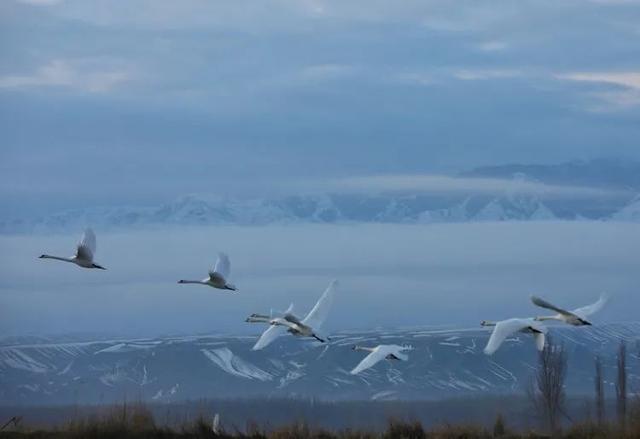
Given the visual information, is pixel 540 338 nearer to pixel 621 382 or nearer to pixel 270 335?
pixel 270 335

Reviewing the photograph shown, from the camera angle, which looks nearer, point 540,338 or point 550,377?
point 540,338

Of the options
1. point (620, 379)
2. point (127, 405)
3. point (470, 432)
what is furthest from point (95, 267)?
point (620, 379)

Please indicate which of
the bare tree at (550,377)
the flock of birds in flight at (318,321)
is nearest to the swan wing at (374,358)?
the flock of birds in flight at (318,321)

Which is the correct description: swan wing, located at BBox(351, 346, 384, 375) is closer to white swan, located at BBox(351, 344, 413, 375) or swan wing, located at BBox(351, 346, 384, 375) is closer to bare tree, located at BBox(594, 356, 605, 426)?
white swan, located at BBox(351, 344, 413, 375)

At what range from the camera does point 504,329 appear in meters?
39.4

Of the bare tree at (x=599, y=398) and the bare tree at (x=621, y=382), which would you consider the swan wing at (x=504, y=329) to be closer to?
the bare tree at (x=599, y=398)

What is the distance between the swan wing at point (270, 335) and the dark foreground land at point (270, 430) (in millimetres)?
2050

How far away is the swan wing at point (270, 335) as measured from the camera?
43.9 meters

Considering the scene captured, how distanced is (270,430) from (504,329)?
22.1 ft

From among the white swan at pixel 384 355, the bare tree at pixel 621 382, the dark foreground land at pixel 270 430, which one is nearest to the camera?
the dark foreground land at pixel 270 430

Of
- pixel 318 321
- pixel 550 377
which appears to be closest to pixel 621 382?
pixel 550 377

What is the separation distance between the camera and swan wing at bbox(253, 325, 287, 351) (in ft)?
144

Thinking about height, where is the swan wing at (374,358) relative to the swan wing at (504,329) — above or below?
below

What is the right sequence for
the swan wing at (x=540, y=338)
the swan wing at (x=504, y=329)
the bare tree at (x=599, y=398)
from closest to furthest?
the swan wing at (x=504, y=329), the swan wing at (x=540, y=338), the bare tree at (x=599, y=398)
